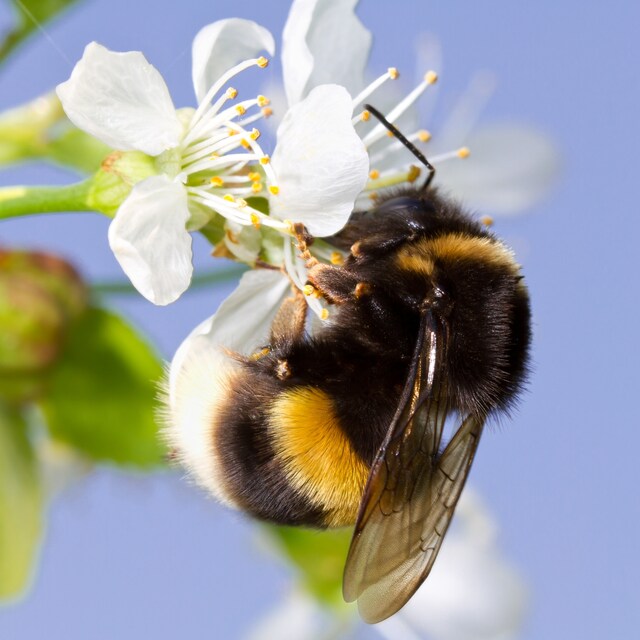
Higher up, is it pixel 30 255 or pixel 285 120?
pixel 285 120

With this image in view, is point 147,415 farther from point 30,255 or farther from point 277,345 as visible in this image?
point 277,345

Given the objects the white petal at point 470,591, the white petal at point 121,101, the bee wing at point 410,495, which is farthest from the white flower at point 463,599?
the white petal at point 121,101

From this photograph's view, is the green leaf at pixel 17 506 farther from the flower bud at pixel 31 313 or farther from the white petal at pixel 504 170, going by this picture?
the white petal at pixel 504 170

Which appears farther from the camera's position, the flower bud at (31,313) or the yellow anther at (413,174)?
the flower bud at (31,313)

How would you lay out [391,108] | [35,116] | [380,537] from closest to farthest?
[380,537] → [391,108] → [35,116]

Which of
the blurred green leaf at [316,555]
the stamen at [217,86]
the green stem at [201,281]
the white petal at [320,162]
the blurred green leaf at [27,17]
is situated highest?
the blurred green leaf at [27,17]

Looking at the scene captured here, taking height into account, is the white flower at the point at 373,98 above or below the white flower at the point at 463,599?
above

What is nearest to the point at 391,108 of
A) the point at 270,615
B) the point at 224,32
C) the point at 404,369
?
the point at 224,32
